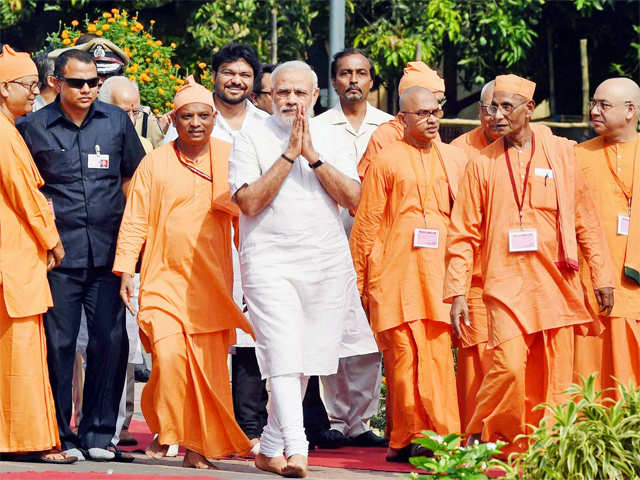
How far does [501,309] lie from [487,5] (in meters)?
9.67

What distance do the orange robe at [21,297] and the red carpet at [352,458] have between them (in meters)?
1.19

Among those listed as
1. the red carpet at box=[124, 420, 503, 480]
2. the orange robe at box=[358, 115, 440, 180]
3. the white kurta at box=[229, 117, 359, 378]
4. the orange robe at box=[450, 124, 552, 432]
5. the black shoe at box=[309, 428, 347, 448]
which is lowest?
the red carpet at box=[124, 420, 503, 480]

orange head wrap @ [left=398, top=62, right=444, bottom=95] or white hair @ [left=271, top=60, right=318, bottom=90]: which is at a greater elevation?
orange head wrap @ [left=398, top=62, right=444, bottom=95]

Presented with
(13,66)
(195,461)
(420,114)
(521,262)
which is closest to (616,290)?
(521,262)

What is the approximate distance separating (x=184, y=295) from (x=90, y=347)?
681mm

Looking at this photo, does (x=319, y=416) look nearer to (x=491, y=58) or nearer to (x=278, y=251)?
(x=278, y=251)

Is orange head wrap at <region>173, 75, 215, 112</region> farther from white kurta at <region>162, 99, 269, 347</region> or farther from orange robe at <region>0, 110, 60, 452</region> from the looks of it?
orange robe at <region>0, 110, 60, 452</region>

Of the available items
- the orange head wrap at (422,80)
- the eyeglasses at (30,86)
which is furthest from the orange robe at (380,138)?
the eyeglasses at (30,86)

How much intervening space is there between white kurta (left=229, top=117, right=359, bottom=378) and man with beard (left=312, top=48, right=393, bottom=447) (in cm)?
127

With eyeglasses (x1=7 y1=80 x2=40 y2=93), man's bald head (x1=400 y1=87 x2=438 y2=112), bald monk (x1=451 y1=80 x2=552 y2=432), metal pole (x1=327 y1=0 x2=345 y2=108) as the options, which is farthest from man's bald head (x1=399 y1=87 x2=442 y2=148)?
metal pole (x1=327 y1=0 x2=345 y2=108)

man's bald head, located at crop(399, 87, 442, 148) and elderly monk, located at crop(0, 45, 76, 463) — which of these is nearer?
elderly monk, located at crop(0, 45, 76, 463)

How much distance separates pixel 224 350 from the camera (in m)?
9.12

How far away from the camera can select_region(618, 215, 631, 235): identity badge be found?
9406mm

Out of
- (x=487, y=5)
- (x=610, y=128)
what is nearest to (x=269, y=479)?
(x=610, y=128)
